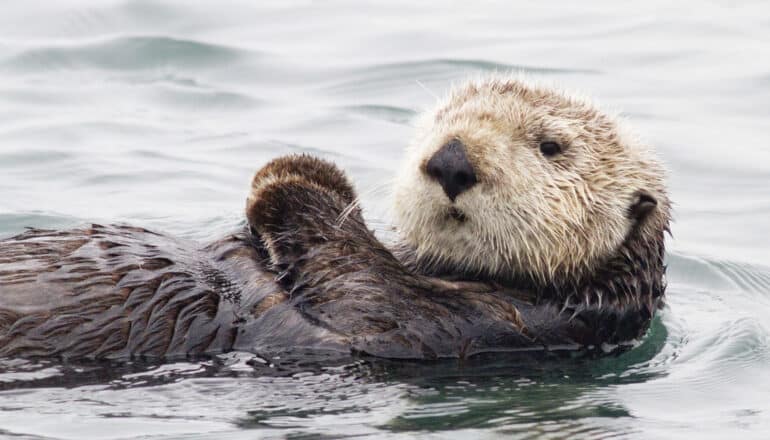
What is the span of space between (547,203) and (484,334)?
24.1 inches

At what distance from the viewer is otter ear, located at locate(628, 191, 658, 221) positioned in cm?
563

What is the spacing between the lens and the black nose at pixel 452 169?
16.6ft

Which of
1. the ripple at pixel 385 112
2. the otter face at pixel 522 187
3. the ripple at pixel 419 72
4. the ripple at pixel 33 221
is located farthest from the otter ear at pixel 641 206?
the ripple at pixel 419 72

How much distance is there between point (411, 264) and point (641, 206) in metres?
1.05

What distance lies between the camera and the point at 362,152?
1020 cm

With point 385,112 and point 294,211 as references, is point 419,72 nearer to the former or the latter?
point 385,112

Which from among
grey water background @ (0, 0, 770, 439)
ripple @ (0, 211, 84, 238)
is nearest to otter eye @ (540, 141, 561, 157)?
grey water background @ (0, 0, 770, 439)

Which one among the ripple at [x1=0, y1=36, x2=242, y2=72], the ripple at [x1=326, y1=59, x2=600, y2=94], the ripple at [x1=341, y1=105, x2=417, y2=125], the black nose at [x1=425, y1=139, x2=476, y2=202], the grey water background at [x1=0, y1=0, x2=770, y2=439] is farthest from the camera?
the ripple at [x1=0, y1=36, x2=242, y2=72]

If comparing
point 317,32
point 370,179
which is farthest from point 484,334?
point 317,32

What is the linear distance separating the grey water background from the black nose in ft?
2.51

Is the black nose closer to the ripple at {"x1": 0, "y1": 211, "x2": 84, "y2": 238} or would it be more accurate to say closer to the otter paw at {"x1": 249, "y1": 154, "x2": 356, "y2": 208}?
the otter paw at {"x1": 249, "y1": 154, "x2": 356, "y2": 208}

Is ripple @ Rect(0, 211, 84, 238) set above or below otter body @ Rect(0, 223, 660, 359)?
above


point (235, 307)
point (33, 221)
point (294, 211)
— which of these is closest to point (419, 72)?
point (33, 221)

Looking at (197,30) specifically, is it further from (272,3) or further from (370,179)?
(370,179)
